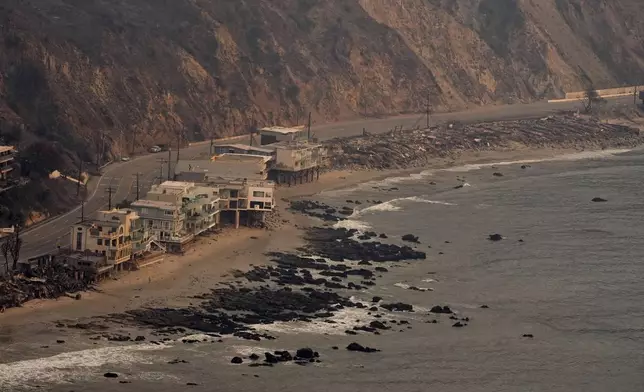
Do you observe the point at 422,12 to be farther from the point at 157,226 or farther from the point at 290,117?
the point at 157,226

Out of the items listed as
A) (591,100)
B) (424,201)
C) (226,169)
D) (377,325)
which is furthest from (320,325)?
(591,100)

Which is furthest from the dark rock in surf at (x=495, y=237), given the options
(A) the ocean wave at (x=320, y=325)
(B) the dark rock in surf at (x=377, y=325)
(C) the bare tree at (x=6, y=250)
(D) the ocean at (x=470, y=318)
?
(C) the bare tree at (x=6, y=250)

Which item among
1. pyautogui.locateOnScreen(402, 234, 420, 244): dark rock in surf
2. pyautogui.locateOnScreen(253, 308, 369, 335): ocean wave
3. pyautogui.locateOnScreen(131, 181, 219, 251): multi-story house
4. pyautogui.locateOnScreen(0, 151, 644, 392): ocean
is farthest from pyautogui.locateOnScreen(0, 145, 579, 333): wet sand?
pyautogui.locateOnScreen(402, 234, 420, 244): dark rock in surf

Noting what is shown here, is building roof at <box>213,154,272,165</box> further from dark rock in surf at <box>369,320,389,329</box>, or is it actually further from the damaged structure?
dark rock in surf at <box>369,320,389,329</box>

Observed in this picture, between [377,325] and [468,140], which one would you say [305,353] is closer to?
[377,325]

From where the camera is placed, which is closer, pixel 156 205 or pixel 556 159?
pixel 156 205

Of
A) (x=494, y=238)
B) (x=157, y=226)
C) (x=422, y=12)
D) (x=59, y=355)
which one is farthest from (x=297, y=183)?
(x=422, y=12)
